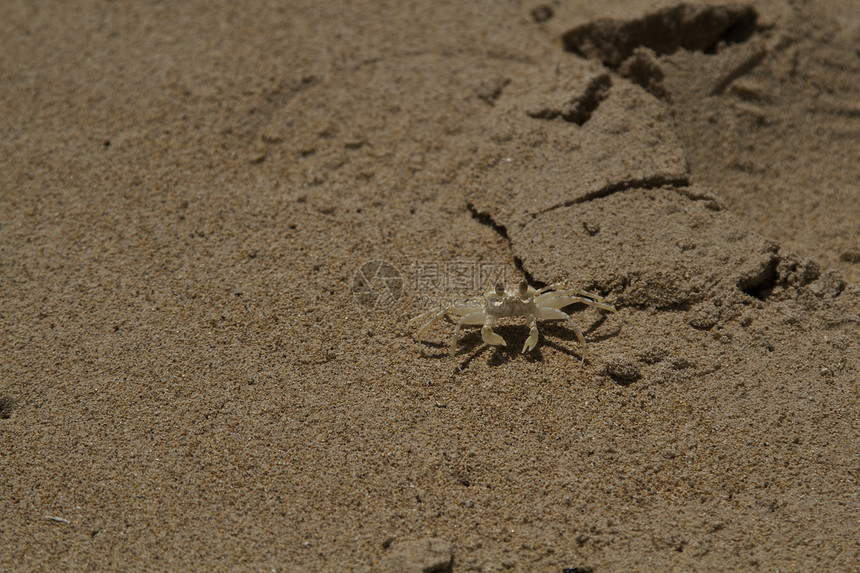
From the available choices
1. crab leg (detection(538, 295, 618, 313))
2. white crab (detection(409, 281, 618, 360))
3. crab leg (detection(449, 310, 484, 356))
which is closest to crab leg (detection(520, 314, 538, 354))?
white crab (detection(409, 281, 618, 360))

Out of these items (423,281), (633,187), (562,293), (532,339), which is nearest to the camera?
(532,339)

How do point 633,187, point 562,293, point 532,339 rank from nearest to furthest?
point 532,339 → point 562,293 → point 633,187

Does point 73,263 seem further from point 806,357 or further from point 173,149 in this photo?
point 806,357

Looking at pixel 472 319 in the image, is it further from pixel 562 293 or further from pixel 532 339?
pixel 562 293

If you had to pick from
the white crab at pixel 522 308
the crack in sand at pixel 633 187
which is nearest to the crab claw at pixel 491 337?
the white crab at pixel 522 308

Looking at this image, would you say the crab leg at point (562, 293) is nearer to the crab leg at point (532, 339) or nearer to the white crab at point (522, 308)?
the white crab at point (522, 308)

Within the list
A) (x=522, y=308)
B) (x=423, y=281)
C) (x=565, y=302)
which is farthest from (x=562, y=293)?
(x=423, y=281)

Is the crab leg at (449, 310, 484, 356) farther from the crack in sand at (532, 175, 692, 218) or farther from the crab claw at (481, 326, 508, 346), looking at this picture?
the crack in sand at (532, 175, 692, 218)
